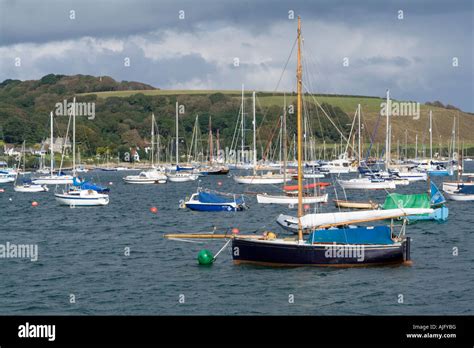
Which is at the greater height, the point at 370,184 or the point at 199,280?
the point at 370,184

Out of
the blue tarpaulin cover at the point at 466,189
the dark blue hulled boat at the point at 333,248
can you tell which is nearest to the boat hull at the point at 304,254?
the dark blue hulled boat at the point at 333,248

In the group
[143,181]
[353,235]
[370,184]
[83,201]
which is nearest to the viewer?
[353,235]

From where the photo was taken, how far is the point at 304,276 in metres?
44.5

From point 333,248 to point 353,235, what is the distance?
1480 mm

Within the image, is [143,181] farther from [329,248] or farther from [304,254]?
[329,248]

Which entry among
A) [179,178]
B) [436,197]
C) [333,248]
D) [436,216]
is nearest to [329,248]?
[333,248]

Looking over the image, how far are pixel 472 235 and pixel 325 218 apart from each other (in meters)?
→ 22.4

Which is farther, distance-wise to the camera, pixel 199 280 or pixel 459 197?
pixel 459 197

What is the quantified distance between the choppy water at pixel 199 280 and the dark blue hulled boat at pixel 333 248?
61cm

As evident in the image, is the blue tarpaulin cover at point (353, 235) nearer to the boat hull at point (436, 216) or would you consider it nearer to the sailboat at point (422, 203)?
the sailboat at point (422, 203)

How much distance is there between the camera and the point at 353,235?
46250mm

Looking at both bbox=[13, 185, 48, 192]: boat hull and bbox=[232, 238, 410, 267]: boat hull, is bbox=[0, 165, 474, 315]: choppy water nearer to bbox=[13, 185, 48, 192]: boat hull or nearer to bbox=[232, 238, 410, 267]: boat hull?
bbox=[232, 238, 410, 267]: boat hull

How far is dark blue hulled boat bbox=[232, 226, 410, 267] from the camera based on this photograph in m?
45.7
